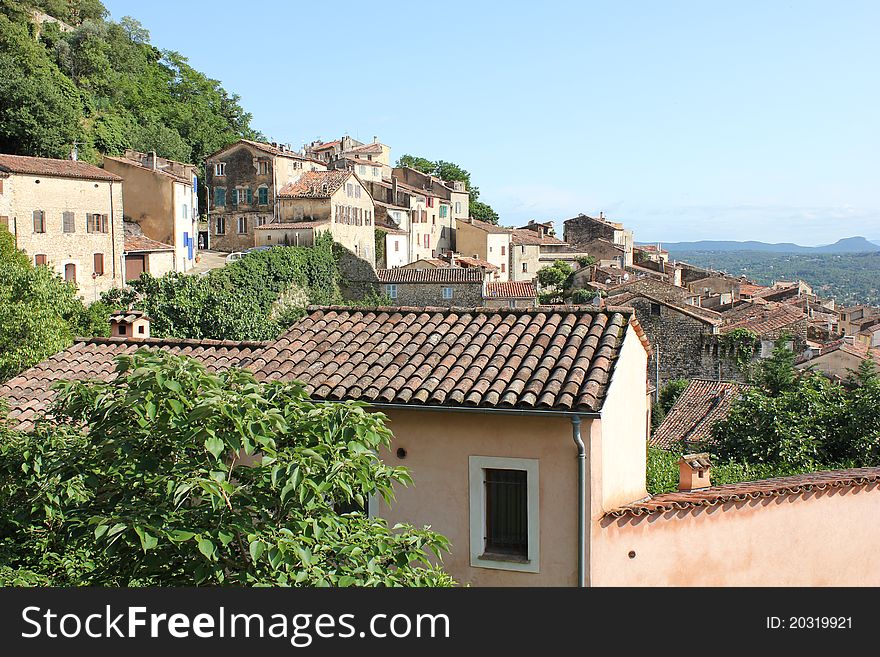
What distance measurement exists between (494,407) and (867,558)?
5490 millimetres

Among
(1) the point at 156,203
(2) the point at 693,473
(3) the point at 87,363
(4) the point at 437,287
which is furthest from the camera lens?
(4) the point at 437,287

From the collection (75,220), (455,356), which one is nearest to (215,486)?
(455,356)

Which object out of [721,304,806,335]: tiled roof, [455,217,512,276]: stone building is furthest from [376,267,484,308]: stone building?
[721,304,806,335]: tiled roof

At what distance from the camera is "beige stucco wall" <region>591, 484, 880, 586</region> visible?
886 cm

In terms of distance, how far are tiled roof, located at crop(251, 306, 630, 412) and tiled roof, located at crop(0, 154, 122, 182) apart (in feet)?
99.7

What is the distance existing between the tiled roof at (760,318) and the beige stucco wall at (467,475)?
139ft

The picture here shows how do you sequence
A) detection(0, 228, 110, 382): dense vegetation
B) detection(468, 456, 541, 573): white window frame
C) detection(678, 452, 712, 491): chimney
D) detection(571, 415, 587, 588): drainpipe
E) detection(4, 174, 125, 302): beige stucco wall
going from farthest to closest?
detection(4, 174, 125, 302): beige stucco wall
detection(0, 228, 110, 382): dense vegetation
detection(678, 452, 712, 491): chimney
detection(468, 456, 541, 573): white window frame
detection(571, 415, 587, 588): drainpipe

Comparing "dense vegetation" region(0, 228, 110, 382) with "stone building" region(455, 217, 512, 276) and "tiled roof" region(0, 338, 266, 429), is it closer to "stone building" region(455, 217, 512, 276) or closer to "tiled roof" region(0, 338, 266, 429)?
"tiled roof" region(0, 338, 266, 429)

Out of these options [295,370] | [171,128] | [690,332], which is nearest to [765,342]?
[690,332]

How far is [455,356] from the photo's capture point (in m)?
10.2

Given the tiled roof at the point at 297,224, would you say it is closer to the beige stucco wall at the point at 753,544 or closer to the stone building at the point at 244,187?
the stone building at the point at 244,187

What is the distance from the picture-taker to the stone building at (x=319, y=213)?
54406 mm

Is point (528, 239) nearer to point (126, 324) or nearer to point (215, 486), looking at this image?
point (126, 324)

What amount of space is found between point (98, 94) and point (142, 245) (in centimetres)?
2536
